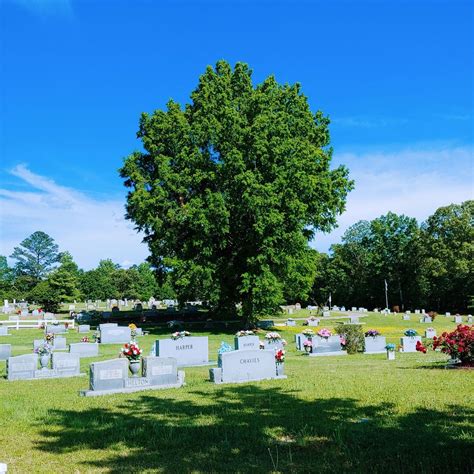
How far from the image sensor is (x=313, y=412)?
8.88 metres

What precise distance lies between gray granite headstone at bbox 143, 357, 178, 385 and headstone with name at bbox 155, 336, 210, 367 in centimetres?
617

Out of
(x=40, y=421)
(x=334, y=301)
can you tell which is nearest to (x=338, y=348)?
(x=40, y=421)

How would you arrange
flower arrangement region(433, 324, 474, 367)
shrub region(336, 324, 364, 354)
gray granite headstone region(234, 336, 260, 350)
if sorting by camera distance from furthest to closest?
shrub region(336, 324, 364, 354) < gray granite headstone region(234, 336, 260, 350) < flower arrangement region(433, 324, 474, 367)

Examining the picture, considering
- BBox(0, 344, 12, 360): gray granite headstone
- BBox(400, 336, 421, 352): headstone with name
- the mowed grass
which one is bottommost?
BBox(400, 336, 421, 352): headstone with name

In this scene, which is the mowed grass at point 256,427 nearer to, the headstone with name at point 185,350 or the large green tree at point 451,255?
the headstone with name at point 185,350

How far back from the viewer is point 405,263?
7781 centimetres

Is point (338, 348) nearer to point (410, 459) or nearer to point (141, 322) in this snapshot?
point (410, 459)

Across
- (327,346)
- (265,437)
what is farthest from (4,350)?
(265,437)

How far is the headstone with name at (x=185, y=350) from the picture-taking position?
62.7 ft

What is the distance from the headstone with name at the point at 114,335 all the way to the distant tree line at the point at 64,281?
6501 mm

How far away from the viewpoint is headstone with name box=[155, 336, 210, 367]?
19109mm

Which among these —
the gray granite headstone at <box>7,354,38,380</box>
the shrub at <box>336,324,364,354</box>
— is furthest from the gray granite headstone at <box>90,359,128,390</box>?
the shrub at <box>336,324,364,354</box>

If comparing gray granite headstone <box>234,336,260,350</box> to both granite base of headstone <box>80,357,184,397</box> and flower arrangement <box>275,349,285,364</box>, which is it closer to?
flower arrangement <box>275,349,285,364</box>

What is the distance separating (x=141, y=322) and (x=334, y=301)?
54.3 m
